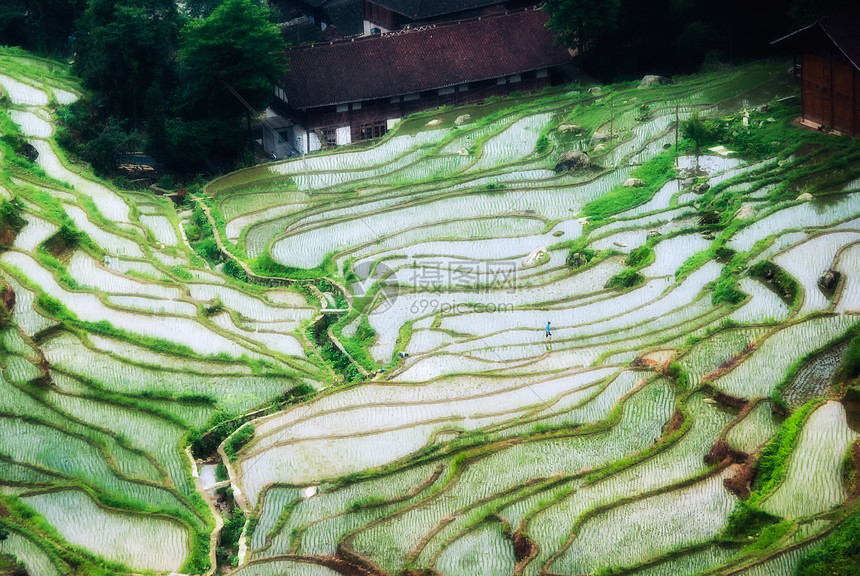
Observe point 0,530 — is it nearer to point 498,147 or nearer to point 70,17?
point 498,147

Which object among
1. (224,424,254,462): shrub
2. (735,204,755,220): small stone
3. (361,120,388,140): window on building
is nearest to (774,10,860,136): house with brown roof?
(735,204,755,220): small stone

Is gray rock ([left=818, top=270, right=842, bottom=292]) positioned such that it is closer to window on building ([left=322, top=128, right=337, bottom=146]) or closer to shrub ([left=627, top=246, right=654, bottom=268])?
shrub ([left=627, top=246, right=654, bottom=268])

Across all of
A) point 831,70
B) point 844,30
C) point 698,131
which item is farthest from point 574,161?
point 844,30

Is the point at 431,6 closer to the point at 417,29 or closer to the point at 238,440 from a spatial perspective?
the point at 417,29

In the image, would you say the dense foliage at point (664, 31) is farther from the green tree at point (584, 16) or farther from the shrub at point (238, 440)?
the shrub at point (238, 440)

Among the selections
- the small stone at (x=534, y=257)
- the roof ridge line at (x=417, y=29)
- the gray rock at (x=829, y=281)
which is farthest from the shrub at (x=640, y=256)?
the roof ridge line at (x=417, y=29)

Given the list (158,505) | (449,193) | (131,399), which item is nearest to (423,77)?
(449,193)

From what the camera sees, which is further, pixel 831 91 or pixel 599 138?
pixel 599 138
